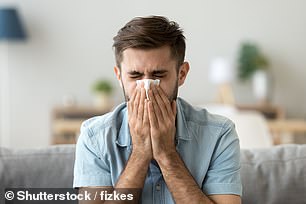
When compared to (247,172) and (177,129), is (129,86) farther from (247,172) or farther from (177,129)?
(247,172)

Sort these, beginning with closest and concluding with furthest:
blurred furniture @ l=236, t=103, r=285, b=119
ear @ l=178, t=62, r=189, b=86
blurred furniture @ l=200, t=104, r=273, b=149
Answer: ear @ l=178, t=62, r=189, b=86
blurred furniture @ l=200, t=104, r=273, b=149
blurred furniture @ l=236, t=103, r=285, b=119

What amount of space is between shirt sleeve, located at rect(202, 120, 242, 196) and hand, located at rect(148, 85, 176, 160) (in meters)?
0.12

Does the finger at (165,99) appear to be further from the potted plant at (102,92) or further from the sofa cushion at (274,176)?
the potted plant at (102,92)

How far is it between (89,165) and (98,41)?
3.78m

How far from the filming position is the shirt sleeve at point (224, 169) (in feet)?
5.52

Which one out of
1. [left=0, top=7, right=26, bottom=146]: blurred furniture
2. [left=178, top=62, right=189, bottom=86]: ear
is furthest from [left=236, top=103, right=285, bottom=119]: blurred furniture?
[left=178, top=62, right=189, bottom=86]: ear

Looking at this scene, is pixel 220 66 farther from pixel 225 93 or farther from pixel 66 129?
pixel 66 129

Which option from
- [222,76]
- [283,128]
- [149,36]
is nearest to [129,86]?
[149,36]

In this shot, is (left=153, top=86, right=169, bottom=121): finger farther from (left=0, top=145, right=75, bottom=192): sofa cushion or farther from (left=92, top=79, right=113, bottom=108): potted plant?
(left=92, top=79, right=113, bottom=108): potted plant

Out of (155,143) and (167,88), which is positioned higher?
(167,88)

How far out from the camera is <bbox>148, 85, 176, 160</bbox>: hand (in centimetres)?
168

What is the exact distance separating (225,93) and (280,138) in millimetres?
592

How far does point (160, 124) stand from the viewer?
5.55 ft

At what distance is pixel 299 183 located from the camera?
1.88m
